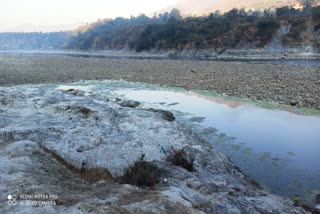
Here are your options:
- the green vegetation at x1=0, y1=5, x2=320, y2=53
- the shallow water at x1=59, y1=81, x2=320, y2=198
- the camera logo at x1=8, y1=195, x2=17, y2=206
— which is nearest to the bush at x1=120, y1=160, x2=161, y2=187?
the camera logo at x1=8, y1=195, x2=17, y2=206

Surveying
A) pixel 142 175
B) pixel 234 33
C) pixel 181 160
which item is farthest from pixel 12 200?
pixel 234 33

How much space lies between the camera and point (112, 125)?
14.6 meters

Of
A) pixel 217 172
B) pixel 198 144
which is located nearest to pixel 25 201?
pixel 217 172

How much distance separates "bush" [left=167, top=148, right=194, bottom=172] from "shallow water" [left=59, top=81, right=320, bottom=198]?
7.52 ft

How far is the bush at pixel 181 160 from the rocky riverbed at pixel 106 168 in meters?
0.24

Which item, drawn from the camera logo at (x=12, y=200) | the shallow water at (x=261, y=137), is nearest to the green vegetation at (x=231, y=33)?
the shallow water at (x=261, y=137)

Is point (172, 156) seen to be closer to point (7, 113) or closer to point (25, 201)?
point (25, 201)

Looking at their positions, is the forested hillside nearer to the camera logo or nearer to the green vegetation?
the green vegetation

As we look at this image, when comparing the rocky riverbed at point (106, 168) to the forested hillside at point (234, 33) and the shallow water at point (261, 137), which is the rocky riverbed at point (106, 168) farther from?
the forested hillside at point (234, 33)

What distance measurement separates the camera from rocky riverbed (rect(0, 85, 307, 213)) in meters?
7.15

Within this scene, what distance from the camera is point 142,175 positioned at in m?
8.77

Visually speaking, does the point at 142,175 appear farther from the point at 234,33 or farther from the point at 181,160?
the point at 234,33

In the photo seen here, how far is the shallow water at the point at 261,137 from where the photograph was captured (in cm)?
1091

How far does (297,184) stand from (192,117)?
9740 mm
